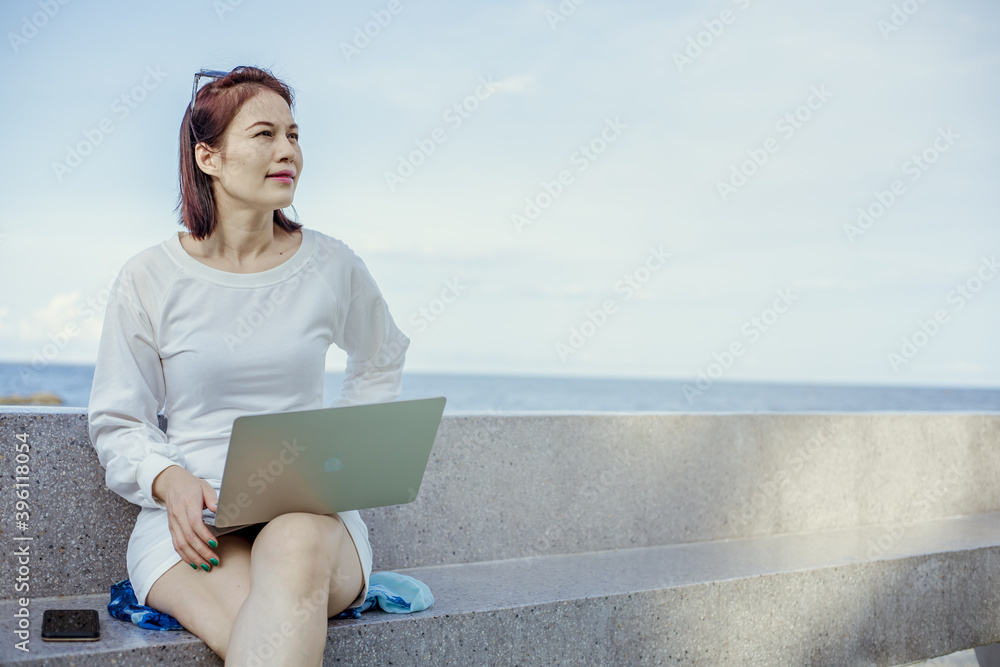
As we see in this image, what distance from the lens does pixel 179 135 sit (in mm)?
1626

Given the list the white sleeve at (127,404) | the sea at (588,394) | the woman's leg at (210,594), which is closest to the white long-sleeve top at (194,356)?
the white sleeve at (127,404)

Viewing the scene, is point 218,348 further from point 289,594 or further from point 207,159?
point 289,594

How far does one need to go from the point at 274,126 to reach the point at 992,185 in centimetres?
2121

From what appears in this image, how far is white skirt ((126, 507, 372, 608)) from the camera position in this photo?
1.40 metres

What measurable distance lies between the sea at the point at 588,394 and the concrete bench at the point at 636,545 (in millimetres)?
21834

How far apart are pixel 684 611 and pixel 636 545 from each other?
533 mm

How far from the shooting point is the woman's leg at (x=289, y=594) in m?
1.15

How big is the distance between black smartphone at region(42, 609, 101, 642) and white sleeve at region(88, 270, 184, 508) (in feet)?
0.70

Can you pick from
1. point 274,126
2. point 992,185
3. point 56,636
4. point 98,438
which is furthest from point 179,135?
point 992,185

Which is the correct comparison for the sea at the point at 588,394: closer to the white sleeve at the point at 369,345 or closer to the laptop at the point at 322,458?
the white sleeve at the point at 369,345

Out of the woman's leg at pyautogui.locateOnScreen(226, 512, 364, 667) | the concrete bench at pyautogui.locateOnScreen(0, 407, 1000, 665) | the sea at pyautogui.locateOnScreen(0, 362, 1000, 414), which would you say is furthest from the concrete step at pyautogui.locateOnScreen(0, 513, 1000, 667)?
the sea at pyautogui.locateOnScreen(0, 362, 1000, 414)

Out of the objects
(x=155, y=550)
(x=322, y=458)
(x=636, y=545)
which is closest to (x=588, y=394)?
(x=636, y=545)

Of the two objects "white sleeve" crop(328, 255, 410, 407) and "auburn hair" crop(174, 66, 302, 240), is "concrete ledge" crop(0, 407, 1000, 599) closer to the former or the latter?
"white sleeve" crop(328, 255, 410, 407)

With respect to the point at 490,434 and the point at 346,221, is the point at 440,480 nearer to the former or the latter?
the point at 490,434
